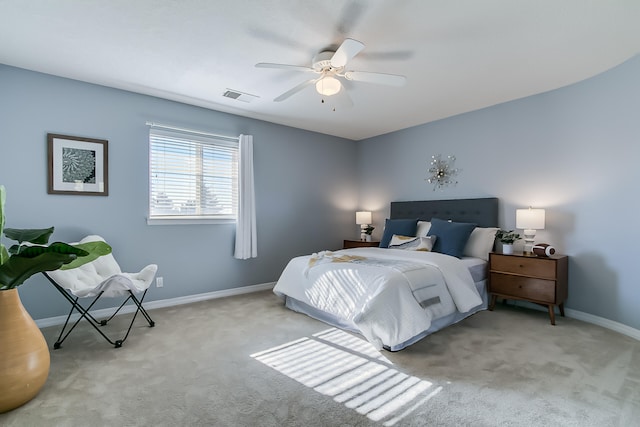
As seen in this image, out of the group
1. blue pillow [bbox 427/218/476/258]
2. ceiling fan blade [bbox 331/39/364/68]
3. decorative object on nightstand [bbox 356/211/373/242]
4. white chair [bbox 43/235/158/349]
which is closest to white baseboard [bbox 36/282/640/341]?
white chair [bbox 43/235/158/349]

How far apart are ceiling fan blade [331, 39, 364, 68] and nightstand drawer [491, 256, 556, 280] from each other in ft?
9.02

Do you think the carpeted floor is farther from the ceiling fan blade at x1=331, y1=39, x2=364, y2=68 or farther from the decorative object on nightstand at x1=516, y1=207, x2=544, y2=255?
the ceiling fan blade at x1=331, y1=39, x2=364, y2=68

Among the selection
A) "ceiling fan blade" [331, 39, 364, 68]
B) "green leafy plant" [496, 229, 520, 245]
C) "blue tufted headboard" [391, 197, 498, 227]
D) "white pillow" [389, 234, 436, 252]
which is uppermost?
"ceiling fan blade" [331, 39, 364, 68]

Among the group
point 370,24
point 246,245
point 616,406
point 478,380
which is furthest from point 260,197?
point 616,406

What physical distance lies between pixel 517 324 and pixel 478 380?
144 centimetres

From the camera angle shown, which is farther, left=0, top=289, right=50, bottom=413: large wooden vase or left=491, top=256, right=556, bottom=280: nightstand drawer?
left=491, top=256, right=556, bottom=280: nightstand drawer

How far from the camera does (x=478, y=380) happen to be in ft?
6.81

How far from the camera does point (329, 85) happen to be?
2.70 metres

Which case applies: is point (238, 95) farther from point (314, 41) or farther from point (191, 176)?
point (314, 41)

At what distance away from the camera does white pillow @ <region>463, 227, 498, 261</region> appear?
3861mm

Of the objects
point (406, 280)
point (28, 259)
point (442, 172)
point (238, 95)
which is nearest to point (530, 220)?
point (442, 172)

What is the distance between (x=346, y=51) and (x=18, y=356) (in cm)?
276

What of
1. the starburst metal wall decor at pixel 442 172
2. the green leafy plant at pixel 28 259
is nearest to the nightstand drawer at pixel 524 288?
the starburst metal wall decor at pixel 442 172

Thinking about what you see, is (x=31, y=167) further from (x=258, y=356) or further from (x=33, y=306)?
(x=258, y=356)
